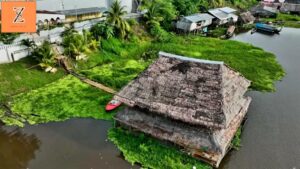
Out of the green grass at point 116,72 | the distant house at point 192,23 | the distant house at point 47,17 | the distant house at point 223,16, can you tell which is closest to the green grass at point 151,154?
the green grass at point 116,72

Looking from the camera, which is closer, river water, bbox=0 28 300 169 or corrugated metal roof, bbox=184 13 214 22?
river water, bbox=0 28 300 169

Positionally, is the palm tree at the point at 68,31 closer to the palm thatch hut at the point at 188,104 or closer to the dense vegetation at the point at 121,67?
the dense vegetation at the point at 121,67

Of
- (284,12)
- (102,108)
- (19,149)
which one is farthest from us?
(284,12)

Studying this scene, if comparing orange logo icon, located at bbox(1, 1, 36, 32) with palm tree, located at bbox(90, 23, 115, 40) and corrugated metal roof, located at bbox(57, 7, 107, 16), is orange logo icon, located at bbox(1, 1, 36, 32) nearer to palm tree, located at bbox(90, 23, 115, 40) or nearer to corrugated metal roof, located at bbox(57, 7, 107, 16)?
corrugated metal roof, located at bbox(57, 7, 107, 16)

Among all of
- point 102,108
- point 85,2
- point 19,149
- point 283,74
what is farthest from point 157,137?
point 85,2

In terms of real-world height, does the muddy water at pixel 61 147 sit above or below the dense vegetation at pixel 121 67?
below

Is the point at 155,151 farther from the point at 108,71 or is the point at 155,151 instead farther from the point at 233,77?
the point at 108,71

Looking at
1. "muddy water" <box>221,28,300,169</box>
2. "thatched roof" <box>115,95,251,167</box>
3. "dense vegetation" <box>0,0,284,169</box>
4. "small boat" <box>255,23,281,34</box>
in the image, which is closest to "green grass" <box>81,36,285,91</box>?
"dense vegetation" <box>0,0,284,169</box>
